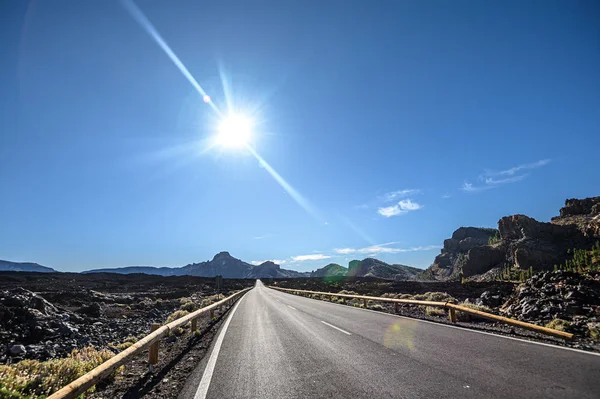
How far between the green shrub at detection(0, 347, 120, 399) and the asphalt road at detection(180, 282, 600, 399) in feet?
7.03

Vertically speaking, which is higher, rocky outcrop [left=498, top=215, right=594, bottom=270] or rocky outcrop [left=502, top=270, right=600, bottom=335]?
rocky outcrop [left=498, top=215, right=594, bottom=270]

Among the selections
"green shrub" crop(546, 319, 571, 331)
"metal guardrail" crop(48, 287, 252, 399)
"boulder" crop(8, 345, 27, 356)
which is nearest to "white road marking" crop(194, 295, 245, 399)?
"metal guardrail" crop(48, 287, 252, 399)

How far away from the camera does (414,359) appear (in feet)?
20.1

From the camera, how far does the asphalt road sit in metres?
4.38

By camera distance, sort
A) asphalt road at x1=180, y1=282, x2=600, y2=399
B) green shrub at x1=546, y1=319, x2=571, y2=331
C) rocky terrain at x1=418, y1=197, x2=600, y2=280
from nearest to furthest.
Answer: asphalt road at x1=180, y1=282, x2=600, y2=399 → green shrub at x1=546, y1=319, x2=571, y2=331 → rocky terrain at x1=418, y1=197, x2=600, y2=280

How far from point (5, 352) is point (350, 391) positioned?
14017 mm

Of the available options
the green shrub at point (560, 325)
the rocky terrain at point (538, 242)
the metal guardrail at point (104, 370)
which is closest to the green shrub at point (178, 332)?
the metal guardrail at point (104, 370)

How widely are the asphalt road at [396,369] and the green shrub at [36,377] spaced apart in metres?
2.14

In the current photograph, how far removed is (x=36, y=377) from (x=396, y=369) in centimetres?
622

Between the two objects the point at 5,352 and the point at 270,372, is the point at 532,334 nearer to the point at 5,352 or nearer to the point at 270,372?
the point at 270,372

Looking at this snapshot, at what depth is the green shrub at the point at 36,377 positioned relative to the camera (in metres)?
4.46

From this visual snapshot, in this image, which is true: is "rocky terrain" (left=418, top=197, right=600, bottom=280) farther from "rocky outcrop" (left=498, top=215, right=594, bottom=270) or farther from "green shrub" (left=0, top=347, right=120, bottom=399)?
"green shrub" (left=0, top=347, right=120, bottom=399)

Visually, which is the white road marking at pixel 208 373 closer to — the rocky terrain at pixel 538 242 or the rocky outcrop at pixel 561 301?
the rocky outcrop at pixel 561 301

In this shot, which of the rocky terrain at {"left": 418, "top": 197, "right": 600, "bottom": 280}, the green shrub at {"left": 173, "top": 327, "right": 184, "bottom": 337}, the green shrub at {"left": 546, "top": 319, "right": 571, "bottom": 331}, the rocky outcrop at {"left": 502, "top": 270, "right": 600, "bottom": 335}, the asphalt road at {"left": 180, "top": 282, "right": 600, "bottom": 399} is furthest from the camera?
the rocky terrain at {"left": 418, "top": 197, "right": 600, "bottom": 280}
